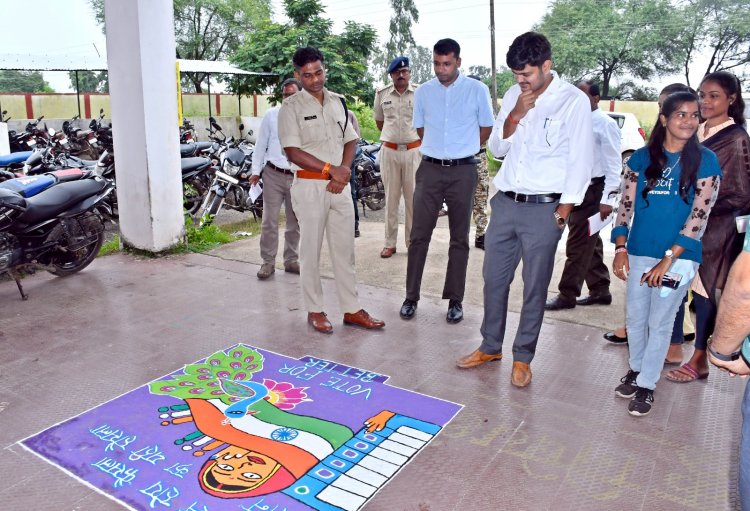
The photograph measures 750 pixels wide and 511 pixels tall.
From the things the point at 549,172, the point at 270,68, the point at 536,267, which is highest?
the point at 270,68

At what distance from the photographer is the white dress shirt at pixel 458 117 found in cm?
428

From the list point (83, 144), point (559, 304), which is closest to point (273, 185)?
point (559, 304)

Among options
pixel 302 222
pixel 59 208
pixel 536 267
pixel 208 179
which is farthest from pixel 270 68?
pixel 536 267

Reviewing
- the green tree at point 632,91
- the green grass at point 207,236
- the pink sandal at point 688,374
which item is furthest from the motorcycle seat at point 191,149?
the green tree at point 632,91

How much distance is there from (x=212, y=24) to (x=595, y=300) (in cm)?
3126

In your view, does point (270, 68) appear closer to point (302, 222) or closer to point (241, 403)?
point (302, 222)

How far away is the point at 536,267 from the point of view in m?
3.35

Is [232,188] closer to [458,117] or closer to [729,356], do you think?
[458,117]

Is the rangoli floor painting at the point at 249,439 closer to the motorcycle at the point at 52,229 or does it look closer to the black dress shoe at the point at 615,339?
the black dress shoe at the point at 615,339

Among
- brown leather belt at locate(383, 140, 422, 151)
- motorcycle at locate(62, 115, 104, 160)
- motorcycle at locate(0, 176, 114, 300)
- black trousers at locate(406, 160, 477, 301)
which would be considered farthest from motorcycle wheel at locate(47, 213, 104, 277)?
motorcycle at locate(62, 115, 104, 160)

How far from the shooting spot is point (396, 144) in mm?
6012

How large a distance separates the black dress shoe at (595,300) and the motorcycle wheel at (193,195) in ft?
17.1

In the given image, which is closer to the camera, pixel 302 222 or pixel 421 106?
pixel 302 222

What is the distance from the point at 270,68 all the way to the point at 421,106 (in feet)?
46.7
